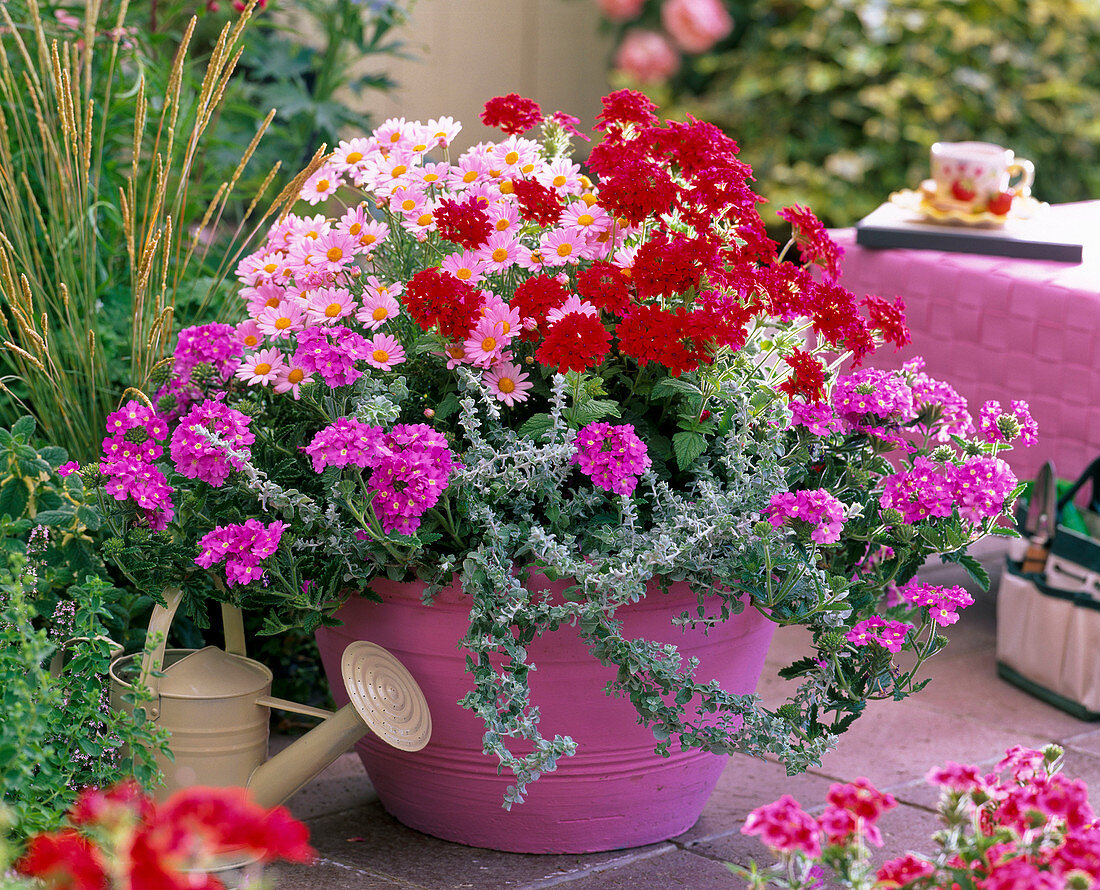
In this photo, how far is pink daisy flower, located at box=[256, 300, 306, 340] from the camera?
1613mm

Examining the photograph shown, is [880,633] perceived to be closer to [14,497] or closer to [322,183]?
[322,183]

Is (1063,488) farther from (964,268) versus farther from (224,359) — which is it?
(224,359)

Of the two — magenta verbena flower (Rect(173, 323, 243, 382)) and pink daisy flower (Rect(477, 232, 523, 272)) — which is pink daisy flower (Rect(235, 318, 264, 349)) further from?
pink daisy flower (Rect(477, 232, 523, 272))

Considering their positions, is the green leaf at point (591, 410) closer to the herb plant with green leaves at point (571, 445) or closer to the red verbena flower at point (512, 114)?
the herb plant with green leaves at point (571, 445)

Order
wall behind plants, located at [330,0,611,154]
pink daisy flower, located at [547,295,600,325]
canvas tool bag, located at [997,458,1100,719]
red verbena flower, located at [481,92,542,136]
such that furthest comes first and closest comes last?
wall behind plants, located at [330,0,611,154] < canvas tool bag, located at [997,458,1100,719] < red verbena flower, located at [481,92,542,136] < pink daisy flower, located at [547,295,600,325]

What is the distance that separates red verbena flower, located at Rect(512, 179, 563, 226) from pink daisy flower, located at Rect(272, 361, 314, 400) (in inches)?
13.1

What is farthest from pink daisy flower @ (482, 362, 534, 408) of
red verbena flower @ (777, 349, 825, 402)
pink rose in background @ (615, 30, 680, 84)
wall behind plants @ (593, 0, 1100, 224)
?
pink rose in background @ (615, 30, 680, 84)

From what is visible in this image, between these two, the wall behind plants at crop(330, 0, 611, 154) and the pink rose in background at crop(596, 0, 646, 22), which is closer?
the wall behind plants at crop(330, 0, 611, 154)

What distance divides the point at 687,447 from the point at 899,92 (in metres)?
3.90

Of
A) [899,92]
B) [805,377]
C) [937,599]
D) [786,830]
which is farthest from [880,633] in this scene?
[899,92]

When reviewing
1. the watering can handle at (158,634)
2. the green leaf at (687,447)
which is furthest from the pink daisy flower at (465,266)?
the watering can handle at (158,634)

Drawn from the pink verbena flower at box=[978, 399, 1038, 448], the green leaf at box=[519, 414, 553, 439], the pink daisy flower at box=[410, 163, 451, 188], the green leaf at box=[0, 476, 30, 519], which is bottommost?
the green leaf at box=[0, 476, 30, 519]

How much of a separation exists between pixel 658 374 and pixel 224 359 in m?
0.58

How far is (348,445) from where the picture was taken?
4.66 feet
